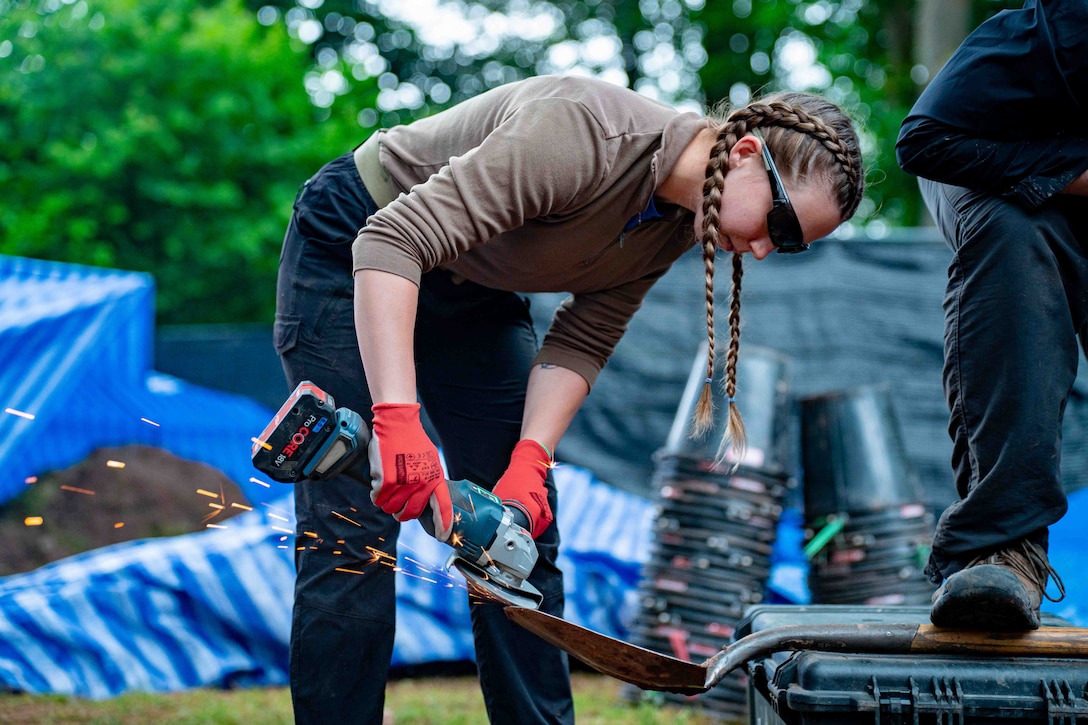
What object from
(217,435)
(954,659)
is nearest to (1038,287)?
(954,659)

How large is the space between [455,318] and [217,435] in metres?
5.37

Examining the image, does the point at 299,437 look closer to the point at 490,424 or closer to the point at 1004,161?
the point at 490,424

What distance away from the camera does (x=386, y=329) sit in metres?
1.69

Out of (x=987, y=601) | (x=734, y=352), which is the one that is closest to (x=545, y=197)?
(x=734, y=352)

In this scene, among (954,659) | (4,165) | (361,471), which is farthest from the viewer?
(4,165)

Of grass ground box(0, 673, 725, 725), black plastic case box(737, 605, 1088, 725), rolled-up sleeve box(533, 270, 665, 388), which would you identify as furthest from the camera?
grass ground box(0, 673, 725, 725)

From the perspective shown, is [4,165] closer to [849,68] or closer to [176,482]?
[176,482]

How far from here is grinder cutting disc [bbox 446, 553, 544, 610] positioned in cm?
180

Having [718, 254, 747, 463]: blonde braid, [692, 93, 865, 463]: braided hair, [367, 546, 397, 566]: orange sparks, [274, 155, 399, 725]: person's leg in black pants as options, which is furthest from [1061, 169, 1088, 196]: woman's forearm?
[367, 546, 397, 566]: orange sparks

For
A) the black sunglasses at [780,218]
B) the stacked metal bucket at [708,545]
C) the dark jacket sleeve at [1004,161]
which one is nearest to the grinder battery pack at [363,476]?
the black sunglasses at [780,218]

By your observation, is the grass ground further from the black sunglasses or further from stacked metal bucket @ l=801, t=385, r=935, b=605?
the black sunglasses

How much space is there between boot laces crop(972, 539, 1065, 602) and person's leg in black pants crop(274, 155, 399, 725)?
3.85 feet

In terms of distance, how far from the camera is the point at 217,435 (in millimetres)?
7035

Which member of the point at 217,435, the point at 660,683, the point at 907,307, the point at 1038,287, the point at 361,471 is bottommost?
the point at 217,435
